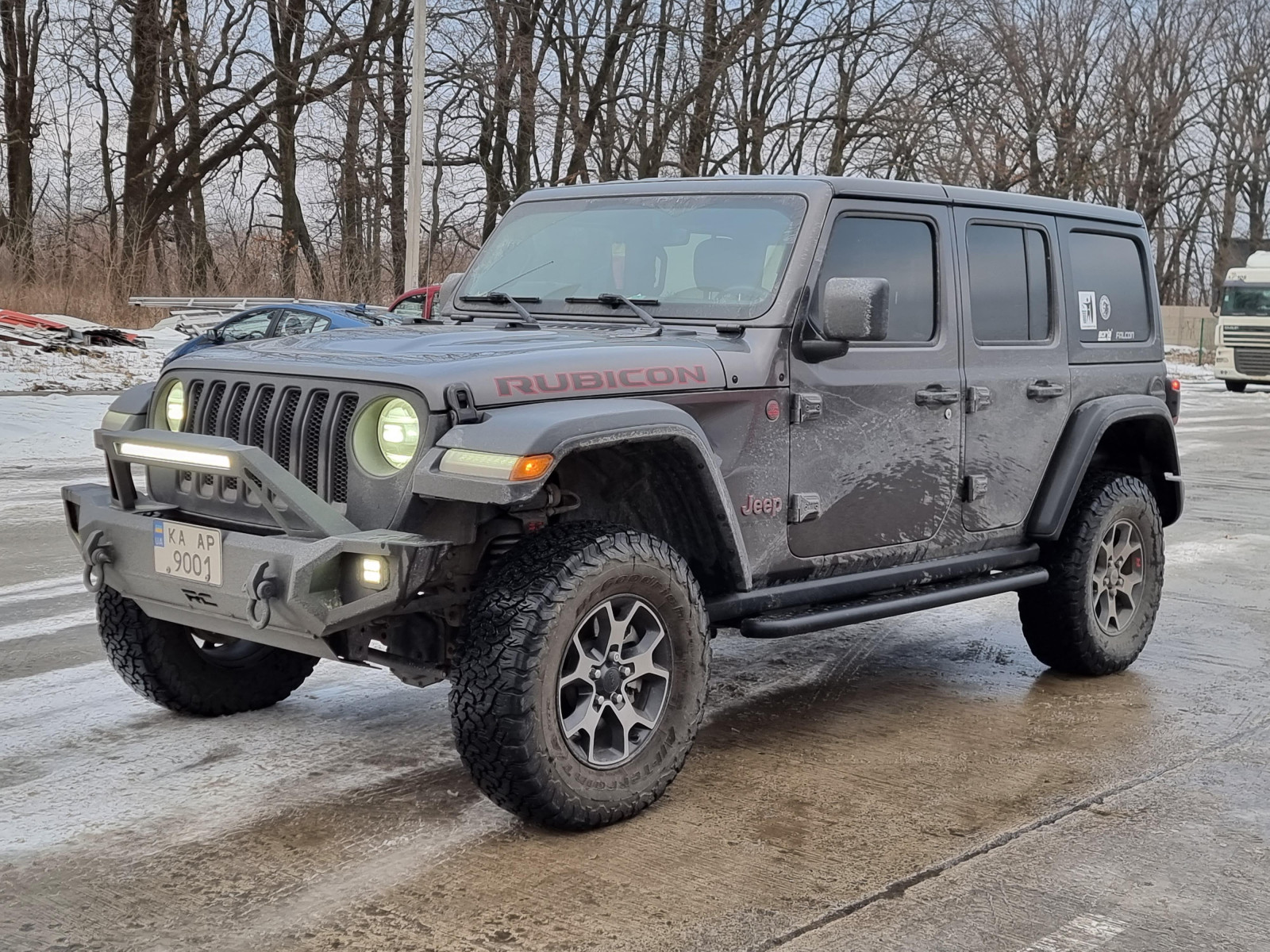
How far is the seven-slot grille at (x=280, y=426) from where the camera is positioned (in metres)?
4.18

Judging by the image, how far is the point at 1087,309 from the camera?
6316mm

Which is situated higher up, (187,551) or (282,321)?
(282,321)

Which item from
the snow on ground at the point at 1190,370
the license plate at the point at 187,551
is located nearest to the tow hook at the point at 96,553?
the license plate at the point at 187,551

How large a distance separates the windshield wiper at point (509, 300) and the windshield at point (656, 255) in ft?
0.06

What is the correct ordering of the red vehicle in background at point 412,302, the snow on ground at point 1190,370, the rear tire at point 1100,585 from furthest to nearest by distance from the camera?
the snow on ground at point 1190,370 < the red vehicle in background at point 412,302 < the rear tire at point 1100,585

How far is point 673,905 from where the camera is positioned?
12.3 feet

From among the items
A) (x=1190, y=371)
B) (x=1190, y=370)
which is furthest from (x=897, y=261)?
(x=1190, y=370)

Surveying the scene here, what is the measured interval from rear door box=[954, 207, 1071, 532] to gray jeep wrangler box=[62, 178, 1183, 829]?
0.05ft

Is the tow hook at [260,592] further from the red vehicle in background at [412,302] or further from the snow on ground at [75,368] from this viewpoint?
the snow on ground at [75,368]

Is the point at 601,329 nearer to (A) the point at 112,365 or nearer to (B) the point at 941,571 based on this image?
(B) the point at 941,571

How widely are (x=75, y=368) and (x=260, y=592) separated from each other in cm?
1772

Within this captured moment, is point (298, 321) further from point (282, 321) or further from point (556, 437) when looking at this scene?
point (556, 437)

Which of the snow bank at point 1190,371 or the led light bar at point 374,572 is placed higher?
the snow bank at point 1190,371

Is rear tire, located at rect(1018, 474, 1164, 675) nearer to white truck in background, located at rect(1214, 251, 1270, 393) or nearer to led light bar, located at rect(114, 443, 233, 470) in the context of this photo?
led light bar, located at rect(114, 443, 233, 470)
